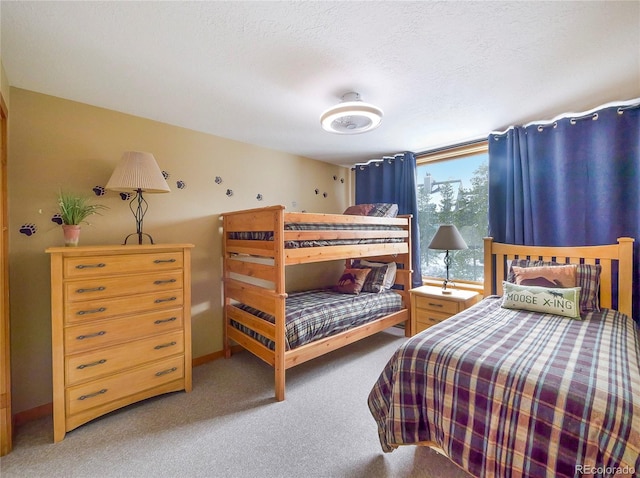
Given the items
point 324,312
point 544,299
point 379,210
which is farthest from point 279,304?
point 544,299

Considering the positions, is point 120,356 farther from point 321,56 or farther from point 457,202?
point 457,202

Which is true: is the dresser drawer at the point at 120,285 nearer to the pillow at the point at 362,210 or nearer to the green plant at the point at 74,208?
the green plant at the point at 74,208

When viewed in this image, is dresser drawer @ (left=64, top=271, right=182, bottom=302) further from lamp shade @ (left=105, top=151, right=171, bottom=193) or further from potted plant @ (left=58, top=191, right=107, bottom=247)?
lamp shade @ (left=105, top=151, right=171, bottom=193)

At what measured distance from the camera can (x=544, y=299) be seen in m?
2.03

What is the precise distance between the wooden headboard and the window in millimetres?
361

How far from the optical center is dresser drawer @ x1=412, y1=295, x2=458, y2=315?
2.79m

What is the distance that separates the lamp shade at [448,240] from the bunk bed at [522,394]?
951 millimetres

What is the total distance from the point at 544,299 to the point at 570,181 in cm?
118

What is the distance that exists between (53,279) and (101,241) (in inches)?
23.4

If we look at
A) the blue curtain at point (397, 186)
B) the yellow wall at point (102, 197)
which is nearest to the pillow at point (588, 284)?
the blue curtain at point (397, 186)

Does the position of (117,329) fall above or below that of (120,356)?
above

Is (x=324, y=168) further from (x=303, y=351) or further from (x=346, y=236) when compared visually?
(x=303, y=351)

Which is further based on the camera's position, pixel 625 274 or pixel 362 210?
pixel 362 210

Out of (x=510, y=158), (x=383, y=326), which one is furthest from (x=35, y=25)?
(x=510, y=158)
